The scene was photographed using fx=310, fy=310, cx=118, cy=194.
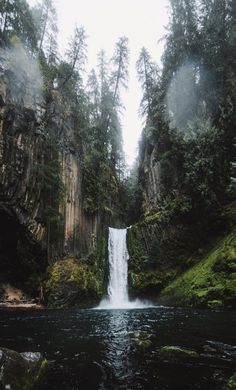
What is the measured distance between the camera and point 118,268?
90.5 feet

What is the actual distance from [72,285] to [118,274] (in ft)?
19.5

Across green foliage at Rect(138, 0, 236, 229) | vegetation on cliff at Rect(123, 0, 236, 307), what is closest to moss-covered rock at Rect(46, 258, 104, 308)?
vegetation on cliff at Rect(123, 0, 236, 307)

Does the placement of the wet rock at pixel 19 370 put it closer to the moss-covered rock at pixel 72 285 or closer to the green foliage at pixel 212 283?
the green foliage at pixel 212 283

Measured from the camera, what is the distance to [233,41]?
2780 centimetres

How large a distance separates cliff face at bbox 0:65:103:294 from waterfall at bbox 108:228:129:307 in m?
2.43

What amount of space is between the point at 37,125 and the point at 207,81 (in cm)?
1680

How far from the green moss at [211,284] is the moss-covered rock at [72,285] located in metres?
5.76

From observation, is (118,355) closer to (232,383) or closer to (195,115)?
(232,383)

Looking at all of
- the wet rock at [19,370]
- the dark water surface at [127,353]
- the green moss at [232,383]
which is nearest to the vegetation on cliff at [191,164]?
the dark water surface at [127,353]

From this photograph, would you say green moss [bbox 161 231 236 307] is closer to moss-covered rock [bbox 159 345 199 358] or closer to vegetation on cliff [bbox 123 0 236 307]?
vegetation on cliff [bbox 123 0 236 307]

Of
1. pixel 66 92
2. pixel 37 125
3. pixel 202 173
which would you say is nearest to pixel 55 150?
pixel 37 125

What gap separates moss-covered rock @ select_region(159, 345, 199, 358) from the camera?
712 centimetres

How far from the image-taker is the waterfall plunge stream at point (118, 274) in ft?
81.8

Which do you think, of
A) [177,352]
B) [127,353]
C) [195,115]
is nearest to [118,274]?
[195,115]
